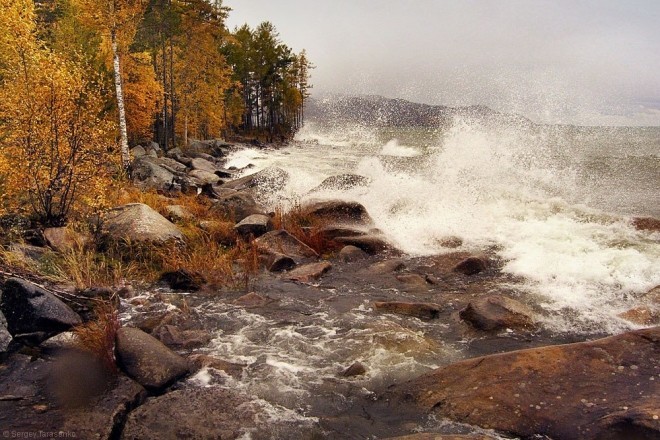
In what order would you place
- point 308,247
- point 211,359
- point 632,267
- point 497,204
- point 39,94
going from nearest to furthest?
point 211,359 → point 632,267 → point 39,94 → point 308,247 → point 497,204

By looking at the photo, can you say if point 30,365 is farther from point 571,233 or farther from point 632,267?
point 571,233

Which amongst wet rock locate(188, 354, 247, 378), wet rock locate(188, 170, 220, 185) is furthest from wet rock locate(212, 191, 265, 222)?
wet rock locate(188, 170, 220, 185)

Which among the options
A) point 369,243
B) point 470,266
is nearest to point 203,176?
point 369,243

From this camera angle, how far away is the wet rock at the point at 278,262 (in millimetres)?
10727

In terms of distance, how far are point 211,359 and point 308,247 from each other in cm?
597

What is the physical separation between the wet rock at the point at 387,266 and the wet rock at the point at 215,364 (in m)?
5.02

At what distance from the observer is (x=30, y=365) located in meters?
5.88

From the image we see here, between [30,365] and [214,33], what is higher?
[214,33]

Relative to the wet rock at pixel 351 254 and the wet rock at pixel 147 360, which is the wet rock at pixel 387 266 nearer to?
the wet rock at pixel 351 254

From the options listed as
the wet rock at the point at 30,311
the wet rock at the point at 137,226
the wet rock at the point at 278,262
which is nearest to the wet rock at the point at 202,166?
the wet rock at the point at 137,226

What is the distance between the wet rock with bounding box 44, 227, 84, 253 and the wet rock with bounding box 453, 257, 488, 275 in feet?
28.3

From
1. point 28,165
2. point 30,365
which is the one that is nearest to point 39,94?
point 28,165

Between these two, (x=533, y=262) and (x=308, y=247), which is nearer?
(x=533, y=262)

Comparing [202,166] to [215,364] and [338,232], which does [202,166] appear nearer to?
[338,232]
